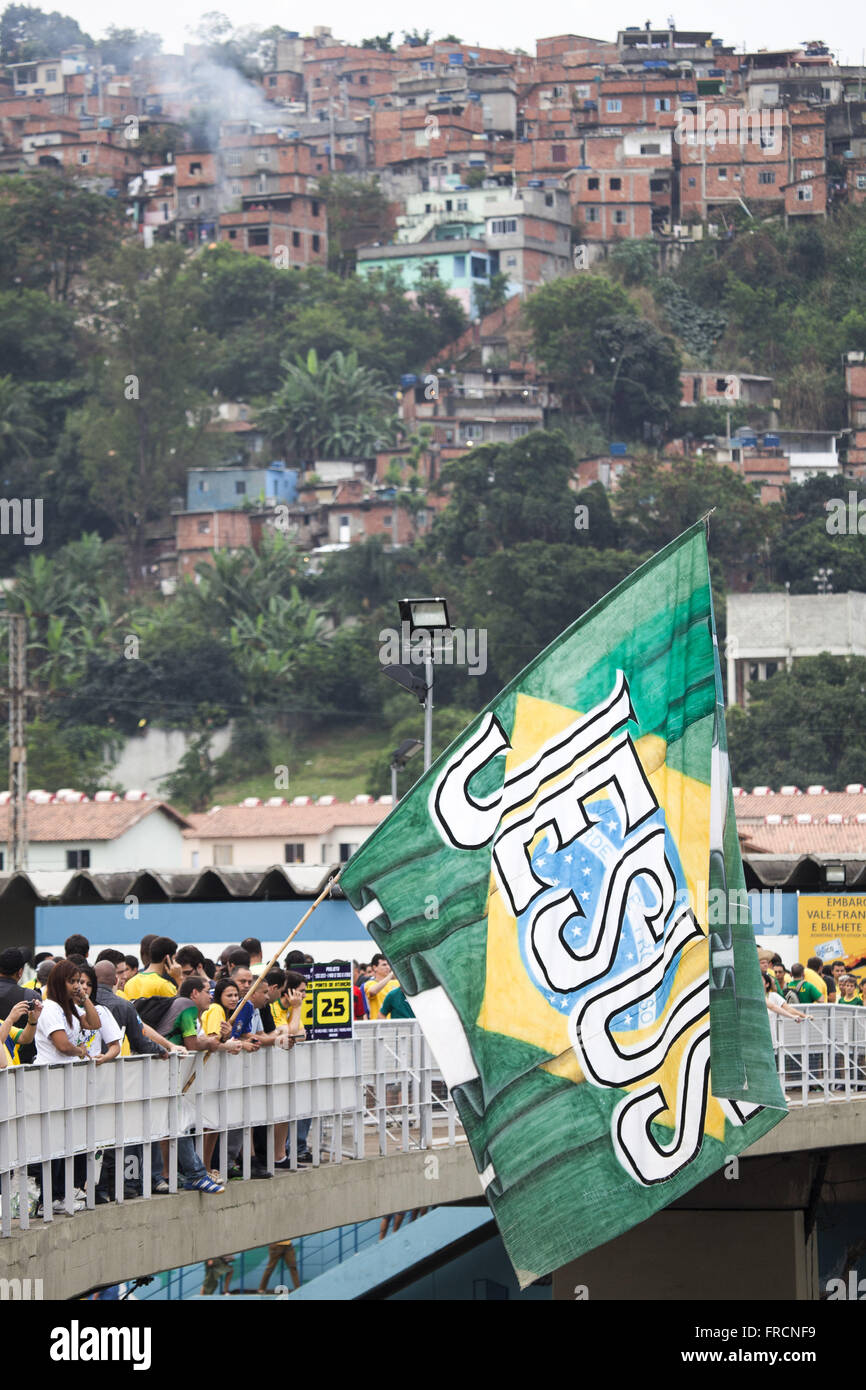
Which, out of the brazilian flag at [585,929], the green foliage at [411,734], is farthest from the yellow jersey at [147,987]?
the green foliage at [411,734]

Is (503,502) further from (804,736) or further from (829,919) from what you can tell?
(829,919)

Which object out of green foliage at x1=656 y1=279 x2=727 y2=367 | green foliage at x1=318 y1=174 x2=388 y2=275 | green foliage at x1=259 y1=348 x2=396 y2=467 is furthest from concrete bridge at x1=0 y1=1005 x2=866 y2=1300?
green foliage at x1=318 y1=174 x2=388 y2=275

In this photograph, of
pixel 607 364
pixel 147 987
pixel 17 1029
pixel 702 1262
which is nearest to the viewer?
pixel 17 1029

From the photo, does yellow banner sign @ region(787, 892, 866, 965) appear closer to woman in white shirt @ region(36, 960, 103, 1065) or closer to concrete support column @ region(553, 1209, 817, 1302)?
concrete support column @ region(553, 1209, 817, 1302)

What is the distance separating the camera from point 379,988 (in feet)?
58.7

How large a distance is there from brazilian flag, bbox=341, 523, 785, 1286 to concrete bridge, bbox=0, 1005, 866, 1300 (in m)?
1.51

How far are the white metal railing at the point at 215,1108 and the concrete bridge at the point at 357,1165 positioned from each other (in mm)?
13

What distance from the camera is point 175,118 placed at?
192m

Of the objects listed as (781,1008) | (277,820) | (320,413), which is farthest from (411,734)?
(781,1008)

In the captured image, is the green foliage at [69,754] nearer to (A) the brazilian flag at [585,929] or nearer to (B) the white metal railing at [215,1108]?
(B) the white metal railing at [215,1108]

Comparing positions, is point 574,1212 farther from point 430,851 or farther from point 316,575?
point 316,575

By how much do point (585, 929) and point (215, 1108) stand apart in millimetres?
2296

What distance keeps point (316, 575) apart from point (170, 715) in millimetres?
13432

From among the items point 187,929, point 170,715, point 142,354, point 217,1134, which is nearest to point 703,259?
point 142,354
